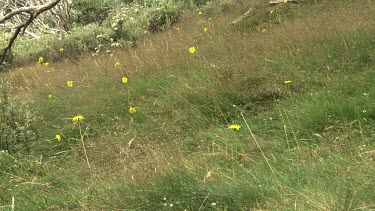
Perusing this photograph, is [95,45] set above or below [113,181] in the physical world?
below

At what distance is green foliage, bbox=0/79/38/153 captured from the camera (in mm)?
4094

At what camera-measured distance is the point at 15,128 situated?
4.32 metres

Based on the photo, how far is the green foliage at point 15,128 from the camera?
4094 mm

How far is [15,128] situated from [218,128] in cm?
230

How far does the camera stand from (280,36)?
5199 mm

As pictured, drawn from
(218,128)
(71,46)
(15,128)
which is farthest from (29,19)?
(71,46)

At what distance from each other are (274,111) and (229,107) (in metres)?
0.48

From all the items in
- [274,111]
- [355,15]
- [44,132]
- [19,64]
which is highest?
[355,15]

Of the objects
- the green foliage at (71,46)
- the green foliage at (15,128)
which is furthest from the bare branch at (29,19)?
the green foliage at (71,46)

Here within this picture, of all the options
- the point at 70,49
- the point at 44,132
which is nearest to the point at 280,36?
the point at 44,132

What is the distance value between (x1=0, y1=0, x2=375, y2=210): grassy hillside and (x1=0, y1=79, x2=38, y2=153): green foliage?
5 cm

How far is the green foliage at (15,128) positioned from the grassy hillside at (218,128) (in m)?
0.05

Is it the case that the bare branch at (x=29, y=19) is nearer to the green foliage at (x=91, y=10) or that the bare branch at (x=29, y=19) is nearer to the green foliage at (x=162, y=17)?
the green foliage at (x=162, y=17)

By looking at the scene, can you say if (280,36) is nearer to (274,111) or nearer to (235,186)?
(274,111)
